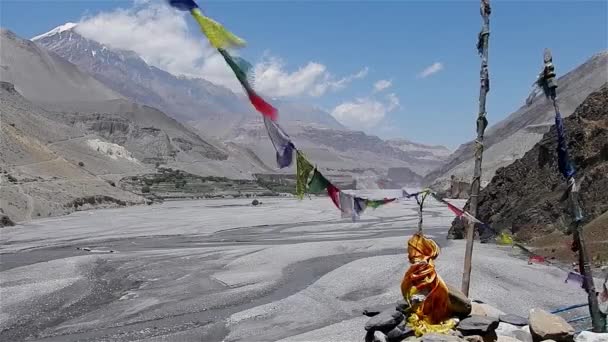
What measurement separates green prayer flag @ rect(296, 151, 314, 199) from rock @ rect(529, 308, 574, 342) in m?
5.77

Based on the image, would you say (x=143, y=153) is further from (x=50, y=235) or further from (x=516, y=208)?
(x=516, y=208)

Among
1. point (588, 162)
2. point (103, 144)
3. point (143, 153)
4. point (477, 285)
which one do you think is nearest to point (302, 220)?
point (588, 162)

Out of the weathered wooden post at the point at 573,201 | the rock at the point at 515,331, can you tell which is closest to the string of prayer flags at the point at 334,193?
the rock at the point at 515,331

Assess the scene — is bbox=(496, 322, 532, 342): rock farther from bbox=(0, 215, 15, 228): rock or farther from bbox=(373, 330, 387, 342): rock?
bbox=(0, 215, 15, 228): rock

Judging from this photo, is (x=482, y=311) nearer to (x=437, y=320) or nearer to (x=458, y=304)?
(x=458, y=304)

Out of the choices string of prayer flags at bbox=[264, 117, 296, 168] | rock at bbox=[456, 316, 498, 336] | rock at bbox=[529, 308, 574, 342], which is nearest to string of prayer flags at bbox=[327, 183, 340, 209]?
string of prayer flags at bbox=[264, 117, 296, 168]

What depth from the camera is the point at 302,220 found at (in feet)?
215

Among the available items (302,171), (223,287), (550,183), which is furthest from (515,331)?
(550,183)

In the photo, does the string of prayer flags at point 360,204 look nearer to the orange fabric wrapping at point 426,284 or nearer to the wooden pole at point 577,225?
the orange fabric wrapping at point 426,284

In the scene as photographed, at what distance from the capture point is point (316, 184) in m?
9.23

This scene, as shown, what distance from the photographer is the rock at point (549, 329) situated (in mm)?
11195

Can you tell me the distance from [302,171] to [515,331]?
20.0 ft

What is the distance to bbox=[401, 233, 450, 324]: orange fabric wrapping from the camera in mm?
11195

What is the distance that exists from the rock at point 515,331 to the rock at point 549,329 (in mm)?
229
